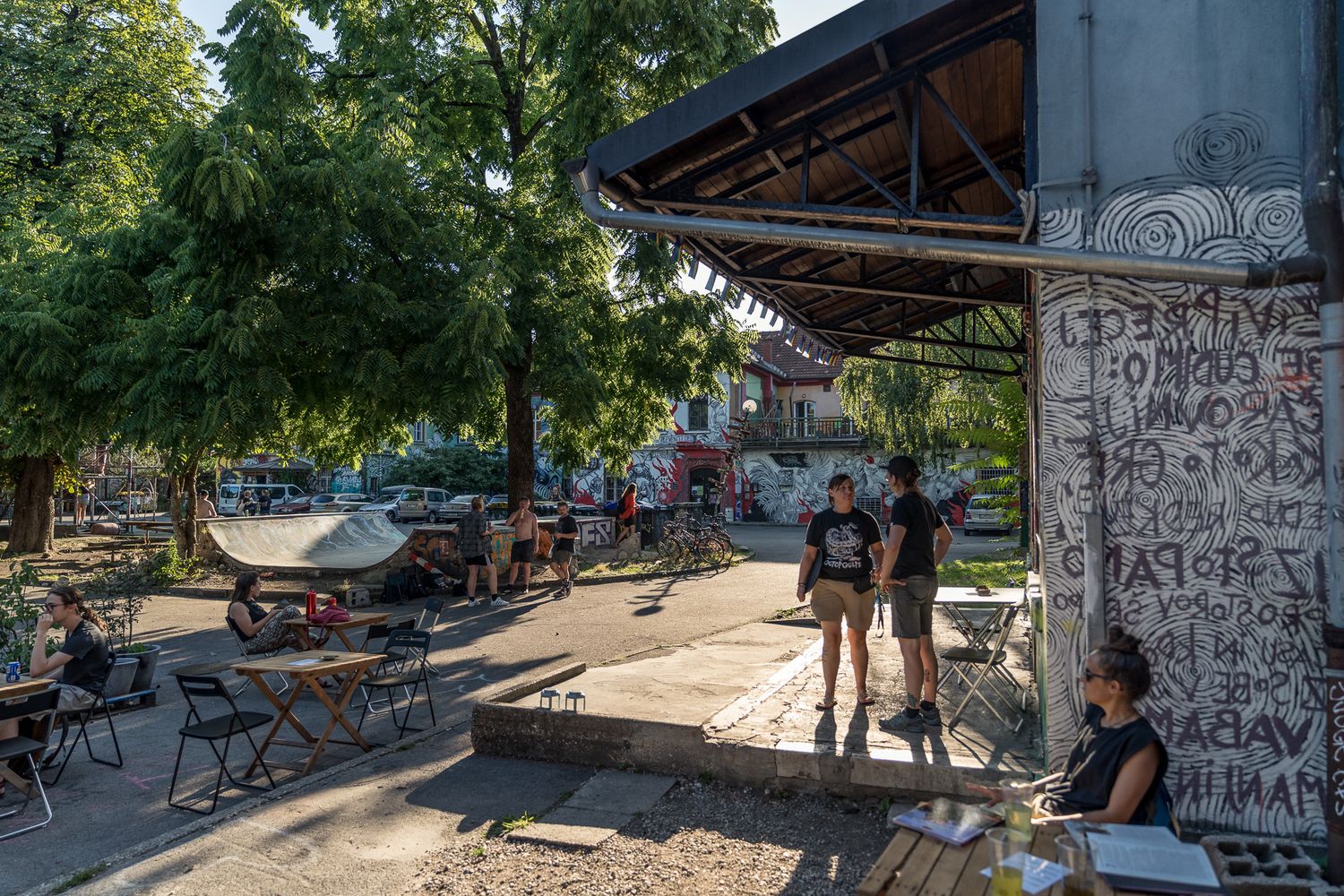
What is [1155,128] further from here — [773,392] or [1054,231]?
[773,392]

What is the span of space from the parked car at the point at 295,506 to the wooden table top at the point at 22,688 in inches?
1432

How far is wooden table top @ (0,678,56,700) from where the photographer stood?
224 inches

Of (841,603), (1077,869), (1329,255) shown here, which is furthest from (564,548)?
(1077,869)

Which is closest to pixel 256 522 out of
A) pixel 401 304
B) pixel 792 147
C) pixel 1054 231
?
pixel 401 304

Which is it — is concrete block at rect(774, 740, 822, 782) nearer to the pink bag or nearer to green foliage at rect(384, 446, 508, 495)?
the pink bag

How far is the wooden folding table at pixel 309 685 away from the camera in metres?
6.37

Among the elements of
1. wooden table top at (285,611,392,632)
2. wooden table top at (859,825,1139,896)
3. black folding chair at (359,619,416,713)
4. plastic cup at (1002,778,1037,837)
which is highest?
plastic cup at (1002,778,1037,837)

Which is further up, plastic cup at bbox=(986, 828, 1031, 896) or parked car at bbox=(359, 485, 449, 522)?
plastic cup at bbox=(986, 828, 1031, 896)

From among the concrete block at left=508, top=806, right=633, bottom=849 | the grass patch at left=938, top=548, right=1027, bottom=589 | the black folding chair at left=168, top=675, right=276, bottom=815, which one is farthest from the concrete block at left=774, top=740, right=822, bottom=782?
the grass patch at left=938, top=548, right=1027, bottom=589

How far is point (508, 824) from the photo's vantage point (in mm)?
5262

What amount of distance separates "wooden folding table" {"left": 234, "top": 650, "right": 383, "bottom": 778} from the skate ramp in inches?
360

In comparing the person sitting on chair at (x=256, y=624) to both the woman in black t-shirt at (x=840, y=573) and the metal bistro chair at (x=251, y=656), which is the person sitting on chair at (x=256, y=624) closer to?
the metal bistro chair at (x=251, y=656)

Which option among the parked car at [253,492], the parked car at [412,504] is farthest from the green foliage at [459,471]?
the parked car at [253,492]

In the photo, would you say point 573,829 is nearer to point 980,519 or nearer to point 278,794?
point 278,794
